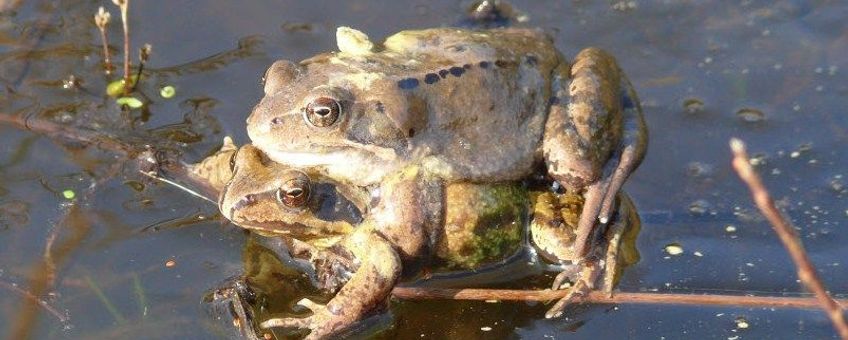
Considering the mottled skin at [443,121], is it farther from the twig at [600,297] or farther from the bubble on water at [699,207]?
the bubble on water at [699,207]

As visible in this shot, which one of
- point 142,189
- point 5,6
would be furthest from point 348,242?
point 5,6

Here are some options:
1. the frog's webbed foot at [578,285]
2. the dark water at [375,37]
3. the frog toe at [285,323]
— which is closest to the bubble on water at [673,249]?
the dark water at [375,37]

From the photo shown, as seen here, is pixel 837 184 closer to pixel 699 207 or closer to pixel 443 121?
pixel 699 207

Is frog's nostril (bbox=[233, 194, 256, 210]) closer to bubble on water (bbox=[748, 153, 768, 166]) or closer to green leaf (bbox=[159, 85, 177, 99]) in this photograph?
green leaf (bbox=[159, 85, 177, 99])

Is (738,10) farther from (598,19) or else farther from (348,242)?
(348,242)

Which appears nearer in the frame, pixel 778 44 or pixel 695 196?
pixel 695 196
